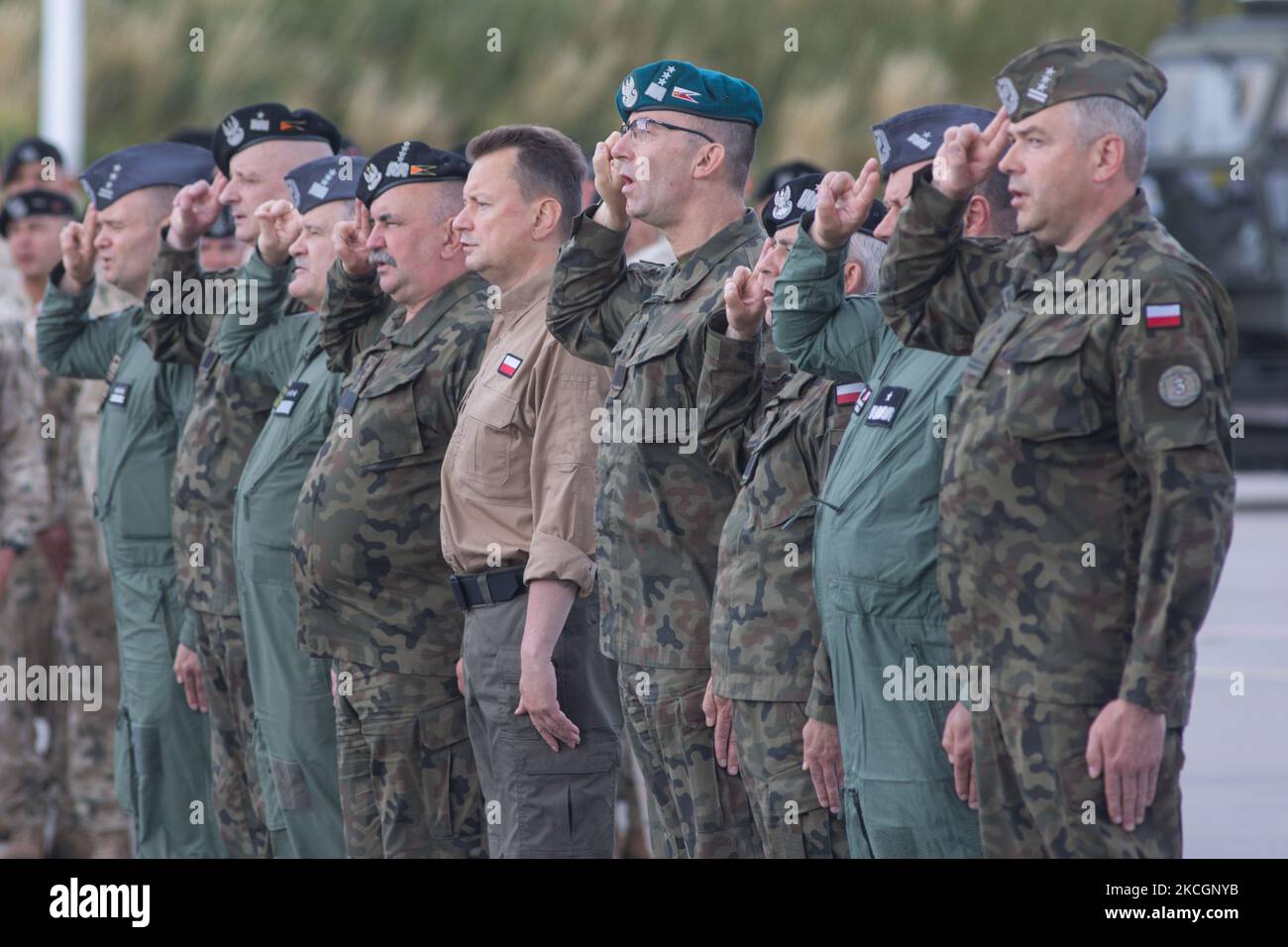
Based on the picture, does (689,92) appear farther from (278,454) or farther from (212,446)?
(212,446)

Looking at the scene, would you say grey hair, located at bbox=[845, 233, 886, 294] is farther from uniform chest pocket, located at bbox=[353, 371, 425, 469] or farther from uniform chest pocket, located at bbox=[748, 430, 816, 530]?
uniform chest pocket, located at bbox=[353, 371, 425, 469]

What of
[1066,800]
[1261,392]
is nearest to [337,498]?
[1066,800]

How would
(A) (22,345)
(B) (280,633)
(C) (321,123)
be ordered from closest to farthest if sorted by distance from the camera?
1. (B) (280,633)
2. (C) (321,123)
3. (A) (22,345)

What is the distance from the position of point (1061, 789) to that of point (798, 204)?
1.55 m

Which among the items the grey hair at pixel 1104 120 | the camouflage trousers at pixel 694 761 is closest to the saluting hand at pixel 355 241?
the camouflage trousers at pixel 694 761

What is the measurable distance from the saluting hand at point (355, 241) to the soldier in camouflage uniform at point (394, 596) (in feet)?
0.70

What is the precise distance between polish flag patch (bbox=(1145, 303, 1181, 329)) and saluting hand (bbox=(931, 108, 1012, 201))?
0.45 metres

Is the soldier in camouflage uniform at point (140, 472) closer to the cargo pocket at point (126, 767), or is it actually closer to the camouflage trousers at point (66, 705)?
the cargo pocket at point (126, 767)

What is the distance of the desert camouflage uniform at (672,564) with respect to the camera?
4.39 meters

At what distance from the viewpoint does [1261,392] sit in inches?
665

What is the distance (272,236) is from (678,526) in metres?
1.65

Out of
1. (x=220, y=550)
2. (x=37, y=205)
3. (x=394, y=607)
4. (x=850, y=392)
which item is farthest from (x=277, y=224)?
(x=37, y=205)

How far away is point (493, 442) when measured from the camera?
4.61 m
